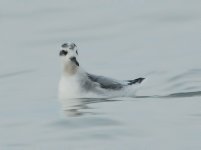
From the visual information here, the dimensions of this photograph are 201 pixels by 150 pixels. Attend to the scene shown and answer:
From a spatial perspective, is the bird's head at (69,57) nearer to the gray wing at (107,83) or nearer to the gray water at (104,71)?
the gray wing at (107,83)

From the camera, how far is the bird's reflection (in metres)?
16.4

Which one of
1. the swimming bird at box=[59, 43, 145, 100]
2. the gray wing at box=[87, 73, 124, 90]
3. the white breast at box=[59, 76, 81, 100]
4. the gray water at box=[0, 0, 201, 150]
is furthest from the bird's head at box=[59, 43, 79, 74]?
the gray water at box=[0, 0, 201, 150]

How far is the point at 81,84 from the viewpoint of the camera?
17547 mm

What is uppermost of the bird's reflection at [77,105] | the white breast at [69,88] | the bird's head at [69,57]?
the bird's head at [69,57]

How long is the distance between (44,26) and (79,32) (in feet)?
4.51

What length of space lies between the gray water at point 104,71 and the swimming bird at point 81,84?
20cm

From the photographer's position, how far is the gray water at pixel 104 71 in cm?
1435

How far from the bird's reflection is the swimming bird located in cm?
9

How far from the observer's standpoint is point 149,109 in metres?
16.1

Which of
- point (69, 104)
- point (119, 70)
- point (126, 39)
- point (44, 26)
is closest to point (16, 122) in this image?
point (69, 104)

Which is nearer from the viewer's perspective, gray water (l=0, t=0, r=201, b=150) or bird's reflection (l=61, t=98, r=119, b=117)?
gray water (l=0, t=0, r=201, b=150)

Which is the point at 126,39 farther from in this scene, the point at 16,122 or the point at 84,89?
the point at 16,122

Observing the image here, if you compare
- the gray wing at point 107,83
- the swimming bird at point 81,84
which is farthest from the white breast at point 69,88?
the gray wing at point 107,83

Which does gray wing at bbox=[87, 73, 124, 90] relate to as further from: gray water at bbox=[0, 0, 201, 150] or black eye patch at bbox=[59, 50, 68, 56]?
black eye patch at bbox=[59, 50, 68, 56]
